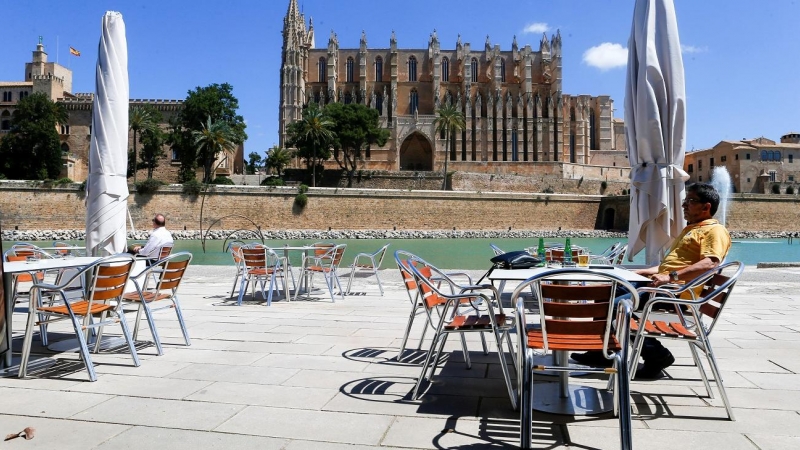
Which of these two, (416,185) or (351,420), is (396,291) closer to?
(351,420)

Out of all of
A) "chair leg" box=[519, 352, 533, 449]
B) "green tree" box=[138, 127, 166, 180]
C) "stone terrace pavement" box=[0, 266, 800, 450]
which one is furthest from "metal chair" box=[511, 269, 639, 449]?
"green tree" box=[138, 127, 166, 180]

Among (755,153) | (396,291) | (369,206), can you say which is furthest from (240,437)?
(755,153)

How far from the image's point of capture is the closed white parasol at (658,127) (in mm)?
4734

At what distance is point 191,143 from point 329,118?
35.6 ft

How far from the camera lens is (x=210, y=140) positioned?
141 ft

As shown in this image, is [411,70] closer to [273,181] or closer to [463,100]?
[463,100]

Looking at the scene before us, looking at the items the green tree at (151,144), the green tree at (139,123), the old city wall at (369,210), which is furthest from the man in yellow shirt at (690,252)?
the green tree at (151,144)

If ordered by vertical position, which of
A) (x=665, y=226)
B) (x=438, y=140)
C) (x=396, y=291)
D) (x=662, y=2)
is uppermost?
(x=438, y=140)

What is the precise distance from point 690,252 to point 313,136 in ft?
141

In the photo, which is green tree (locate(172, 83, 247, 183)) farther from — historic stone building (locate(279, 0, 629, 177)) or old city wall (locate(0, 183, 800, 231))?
historic stone building (locate(279, 0, 629, 177))

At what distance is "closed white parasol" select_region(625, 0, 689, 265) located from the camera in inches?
186

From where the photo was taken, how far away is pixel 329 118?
156 ft

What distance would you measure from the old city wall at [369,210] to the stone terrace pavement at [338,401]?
35574mm

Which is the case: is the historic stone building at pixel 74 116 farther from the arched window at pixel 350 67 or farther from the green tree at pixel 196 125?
the arched window at pixel 350 67
